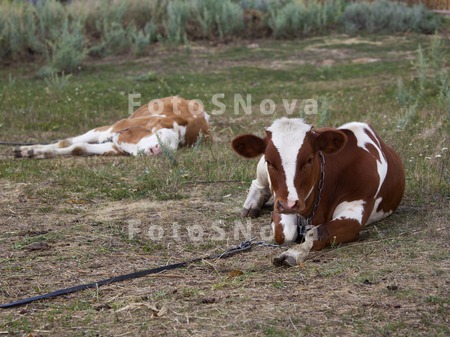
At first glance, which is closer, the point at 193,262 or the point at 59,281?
the point at 59,281

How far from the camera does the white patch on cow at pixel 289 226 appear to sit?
630 centimetres

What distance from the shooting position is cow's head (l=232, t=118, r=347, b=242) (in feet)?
19.4

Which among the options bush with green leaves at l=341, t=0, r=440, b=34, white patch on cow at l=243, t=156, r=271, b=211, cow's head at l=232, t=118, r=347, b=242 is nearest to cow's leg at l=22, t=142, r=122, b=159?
white patch on cow at l=243, t=156, r=271, b=211

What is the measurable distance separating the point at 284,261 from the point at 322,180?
796 millimetres

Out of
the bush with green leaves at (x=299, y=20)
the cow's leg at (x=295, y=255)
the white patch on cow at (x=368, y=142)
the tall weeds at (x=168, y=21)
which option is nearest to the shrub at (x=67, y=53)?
the tall weeds at (x=168, y=21)

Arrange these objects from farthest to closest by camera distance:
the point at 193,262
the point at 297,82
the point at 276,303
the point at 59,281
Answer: the point at 297,82, the point at 193,262, the point at 59,281, the point at 276,303

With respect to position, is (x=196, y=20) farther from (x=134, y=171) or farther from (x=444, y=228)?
(x=444, y=228)

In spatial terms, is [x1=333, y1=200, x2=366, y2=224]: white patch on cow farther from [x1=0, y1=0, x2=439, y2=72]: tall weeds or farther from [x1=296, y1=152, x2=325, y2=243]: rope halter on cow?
[x1=0, y1=0, x2=439, y2=72]: tall weeds

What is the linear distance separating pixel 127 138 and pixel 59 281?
192 inches

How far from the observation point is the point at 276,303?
501 centimetres

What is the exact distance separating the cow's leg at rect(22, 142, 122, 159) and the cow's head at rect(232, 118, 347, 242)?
4.27m

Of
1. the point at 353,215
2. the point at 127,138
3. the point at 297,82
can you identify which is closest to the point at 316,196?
the point at 353,215

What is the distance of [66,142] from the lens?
34.7 feet

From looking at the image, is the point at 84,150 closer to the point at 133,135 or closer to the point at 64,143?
the point at 64,143
